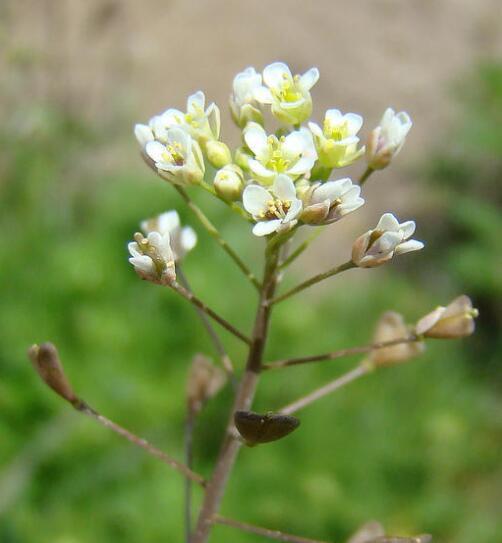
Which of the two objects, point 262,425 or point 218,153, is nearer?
point 262,425

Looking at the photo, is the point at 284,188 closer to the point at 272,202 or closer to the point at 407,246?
the point at 272,202

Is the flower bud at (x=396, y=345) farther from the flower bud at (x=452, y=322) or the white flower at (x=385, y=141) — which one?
the white flower at (x=385, y=141)

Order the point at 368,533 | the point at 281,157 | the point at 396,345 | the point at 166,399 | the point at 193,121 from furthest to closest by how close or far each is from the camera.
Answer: the point at 166,399 → the point at 396,345 → the point at 368,533 → the point at 193,121 → the point at 281,157

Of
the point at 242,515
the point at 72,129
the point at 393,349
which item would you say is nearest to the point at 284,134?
the point at 393,349

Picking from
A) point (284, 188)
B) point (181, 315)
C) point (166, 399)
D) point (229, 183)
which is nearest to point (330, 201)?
point (284, 188)

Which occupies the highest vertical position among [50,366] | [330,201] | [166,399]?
[330,201]

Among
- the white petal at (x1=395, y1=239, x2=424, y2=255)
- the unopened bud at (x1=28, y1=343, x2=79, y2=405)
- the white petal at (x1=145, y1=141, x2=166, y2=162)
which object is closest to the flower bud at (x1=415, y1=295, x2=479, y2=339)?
the white petal at (x1=395, y1=239, x2=424, y2=255)

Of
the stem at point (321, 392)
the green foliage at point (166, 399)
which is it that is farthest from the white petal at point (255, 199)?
the green foliage at point (166, 399)
